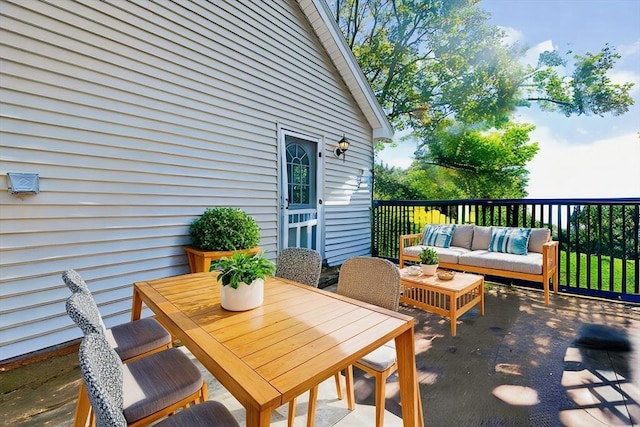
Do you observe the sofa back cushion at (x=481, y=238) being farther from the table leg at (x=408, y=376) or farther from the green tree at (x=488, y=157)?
the green tree at (x=488, y=157)

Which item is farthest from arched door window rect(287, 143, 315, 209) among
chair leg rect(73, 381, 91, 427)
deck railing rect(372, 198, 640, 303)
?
chair leg rect(73, 381, 91, 427)

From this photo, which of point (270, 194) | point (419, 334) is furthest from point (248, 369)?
point (270, 194)

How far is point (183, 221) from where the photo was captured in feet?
10.7

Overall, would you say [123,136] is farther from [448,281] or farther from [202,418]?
[448,281]

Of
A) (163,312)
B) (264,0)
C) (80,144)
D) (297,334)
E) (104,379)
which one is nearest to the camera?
(104,379)

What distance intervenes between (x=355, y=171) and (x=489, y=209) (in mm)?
2460

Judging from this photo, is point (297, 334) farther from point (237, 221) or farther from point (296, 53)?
point (296, 53)

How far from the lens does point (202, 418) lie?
1064 mm

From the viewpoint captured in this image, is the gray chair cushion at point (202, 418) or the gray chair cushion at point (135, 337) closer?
the gray chair cushion at point (202, 418)

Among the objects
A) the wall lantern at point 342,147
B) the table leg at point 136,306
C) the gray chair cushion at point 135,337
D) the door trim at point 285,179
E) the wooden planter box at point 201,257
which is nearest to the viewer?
the gray chair cushion at point 135,337

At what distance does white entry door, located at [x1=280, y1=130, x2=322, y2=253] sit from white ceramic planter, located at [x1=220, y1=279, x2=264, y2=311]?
2956 mm

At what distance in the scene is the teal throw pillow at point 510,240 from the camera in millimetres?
3936

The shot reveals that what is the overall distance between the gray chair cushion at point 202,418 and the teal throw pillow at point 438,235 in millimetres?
4265

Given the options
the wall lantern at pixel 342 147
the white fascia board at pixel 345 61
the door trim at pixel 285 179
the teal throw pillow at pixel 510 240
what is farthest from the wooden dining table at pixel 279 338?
the white fascia board at pixel 345 61
